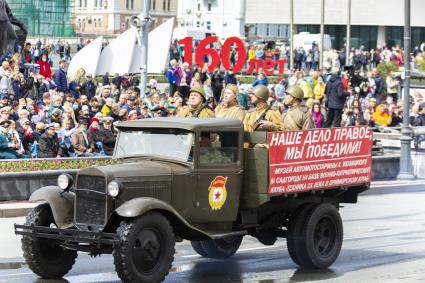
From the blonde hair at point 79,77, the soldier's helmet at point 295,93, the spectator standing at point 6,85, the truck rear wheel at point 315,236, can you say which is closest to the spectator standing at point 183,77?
the blonde hair at point 79,77

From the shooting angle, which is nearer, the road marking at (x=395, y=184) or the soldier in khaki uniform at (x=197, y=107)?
the soldier in khaki uniform at (x=197, y=107)

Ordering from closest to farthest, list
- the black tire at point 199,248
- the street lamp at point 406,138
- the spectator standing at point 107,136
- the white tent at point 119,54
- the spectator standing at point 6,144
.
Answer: the black tire at point 199,248 → the spectator standing at point 6,144 → the spectator standing at point 107,136 → the street lamp at point 406,138 → the white tent at point 119,54

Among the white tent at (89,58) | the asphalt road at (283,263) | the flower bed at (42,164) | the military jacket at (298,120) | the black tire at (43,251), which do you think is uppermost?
the white tent at (89,58)

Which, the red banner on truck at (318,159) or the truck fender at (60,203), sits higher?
the red banner on truck at (318,159)

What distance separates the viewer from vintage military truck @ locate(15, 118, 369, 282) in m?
14.2

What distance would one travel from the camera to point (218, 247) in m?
→ 17.2

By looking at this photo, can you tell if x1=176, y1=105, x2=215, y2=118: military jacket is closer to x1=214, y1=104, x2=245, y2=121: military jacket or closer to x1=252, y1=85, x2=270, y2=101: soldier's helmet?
x1=214, y1=104, x2=245, y2=121: military jacket

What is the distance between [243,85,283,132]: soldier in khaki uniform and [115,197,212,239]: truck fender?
6.62 feet

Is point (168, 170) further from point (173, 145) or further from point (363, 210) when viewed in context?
point (363, 210)

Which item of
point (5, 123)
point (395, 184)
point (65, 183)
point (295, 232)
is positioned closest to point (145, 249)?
point (65, 183)

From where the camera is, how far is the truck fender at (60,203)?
14.6 metres

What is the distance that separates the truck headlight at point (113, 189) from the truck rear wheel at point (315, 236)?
2.96 meters

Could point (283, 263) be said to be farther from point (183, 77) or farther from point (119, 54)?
point (119, 54)

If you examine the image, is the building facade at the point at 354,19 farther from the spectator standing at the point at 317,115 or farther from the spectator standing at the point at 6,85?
the spectator standing at the point at 6,85
